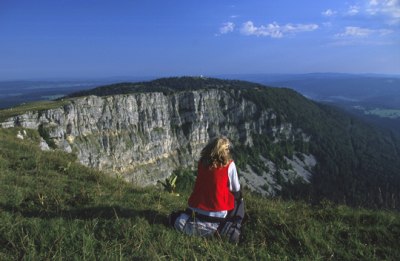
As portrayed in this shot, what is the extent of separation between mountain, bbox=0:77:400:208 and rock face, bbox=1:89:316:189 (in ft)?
0.85

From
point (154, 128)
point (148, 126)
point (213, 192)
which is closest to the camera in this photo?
point (213, 192)

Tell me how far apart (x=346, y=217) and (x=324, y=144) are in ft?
651

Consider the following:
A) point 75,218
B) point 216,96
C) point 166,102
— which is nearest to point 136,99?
point 166,102

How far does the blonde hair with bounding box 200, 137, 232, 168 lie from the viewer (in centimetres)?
768

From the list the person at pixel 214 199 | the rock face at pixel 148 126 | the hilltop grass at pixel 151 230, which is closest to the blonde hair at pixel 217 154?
the person at pixel 214 199

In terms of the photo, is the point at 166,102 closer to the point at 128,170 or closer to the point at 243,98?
the point at 128,170

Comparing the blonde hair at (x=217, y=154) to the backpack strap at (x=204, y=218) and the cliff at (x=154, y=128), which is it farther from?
the cliff at (x=154, y=128)

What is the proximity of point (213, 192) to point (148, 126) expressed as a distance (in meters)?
119

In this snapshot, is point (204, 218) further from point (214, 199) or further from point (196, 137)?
point (196, 137)

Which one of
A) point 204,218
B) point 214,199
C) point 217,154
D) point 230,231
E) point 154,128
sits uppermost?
point 217,154

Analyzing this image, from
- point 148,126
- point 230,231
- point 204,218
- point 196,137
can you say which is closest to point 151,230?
point 204,218

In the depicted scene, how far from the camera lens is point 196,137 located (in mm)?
148875

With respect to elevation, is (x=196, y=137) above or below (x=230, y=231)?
below

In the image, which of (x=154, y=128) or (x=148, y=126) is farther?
(x=154, y=128)
